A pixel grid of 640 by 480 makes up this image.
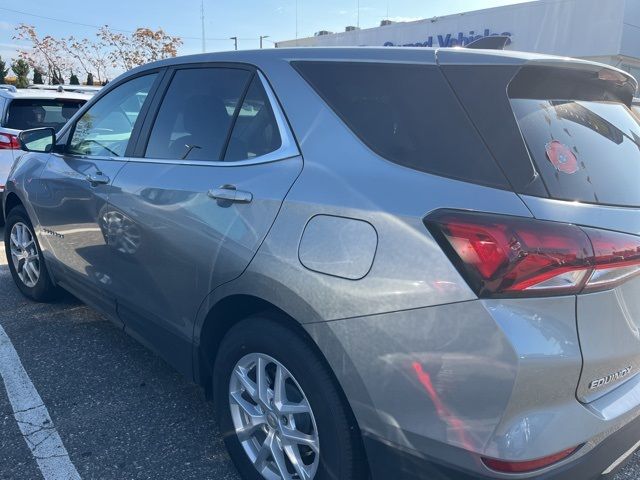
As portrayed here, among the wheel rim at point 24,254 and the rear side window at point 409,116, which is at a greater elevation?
the rear side window at point 409,116

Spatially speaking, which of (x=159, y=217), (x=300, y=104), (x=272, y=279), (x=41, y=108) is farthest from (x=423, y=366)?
(x=41, y=108)

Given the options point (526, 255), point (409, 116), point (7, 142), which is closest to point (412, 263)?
point (526, 255)

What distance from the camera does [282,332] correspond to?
79.5 inches

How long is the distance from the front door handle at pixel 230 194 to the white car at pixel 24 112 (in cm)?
526

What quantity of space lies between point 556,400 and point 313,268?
83 cm

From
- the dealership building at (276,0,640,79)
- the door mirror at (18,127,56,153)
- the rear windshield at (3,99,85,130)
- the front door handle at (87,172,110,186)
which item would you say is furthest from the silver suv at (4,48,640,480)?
the dealership building at (276,0,640,79)

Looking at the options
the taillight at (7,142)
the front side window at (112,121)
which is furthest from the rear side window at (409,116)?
the taillight at (7,142)

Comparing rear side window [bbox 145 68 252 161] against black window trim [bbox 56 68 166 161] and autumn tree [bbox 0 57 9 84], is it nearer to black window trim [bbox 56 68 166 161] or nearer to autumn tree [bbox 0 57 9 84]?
black window trim [bbox 56 68 166 161]

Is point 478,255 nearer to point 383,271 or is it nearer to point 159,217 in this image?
point 383,271

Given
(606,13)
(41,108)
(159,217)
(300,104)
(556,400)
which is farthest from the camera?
(606,13)

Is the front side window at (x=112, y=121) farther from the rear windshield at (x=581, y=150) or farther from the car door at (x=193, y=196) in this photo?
the rear windshield at (x=581, y=150)

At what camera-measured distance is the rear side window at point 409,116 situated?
1.66 metres

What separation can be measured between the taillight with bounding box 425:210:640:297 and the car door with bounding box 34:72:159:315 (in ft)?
7.11

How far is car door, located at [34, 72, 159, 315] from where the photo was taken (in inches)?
125
